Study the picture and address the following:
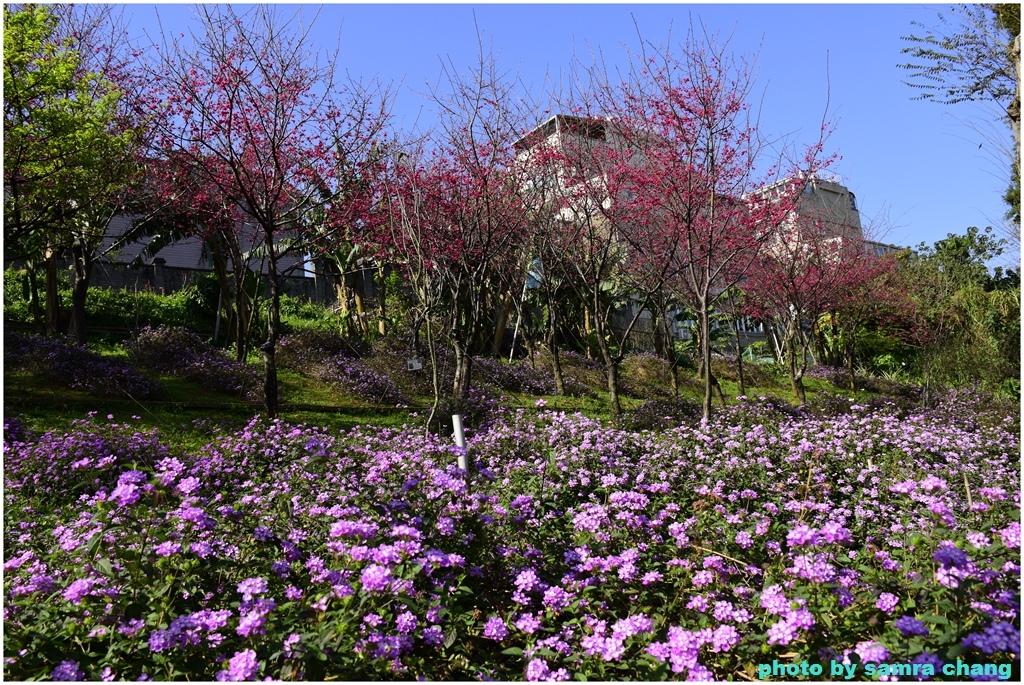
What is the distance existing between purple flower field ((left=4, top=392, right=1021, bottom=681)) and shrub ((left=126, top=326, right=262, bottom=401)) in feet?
16.3

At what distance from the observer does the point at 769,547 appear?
3.17m

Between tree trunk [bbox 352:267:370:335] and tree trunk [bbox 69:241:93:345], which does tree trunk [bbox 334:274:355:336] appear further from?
tree trunk [bbox 69:241:93:345]

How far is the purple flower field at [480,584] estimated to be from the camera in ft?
7.98

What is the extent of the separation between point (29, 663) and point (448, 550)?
5.26ft

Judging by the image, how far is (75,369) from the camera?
8.71m

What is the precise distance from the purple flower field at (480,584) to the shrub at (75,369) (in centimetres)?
409

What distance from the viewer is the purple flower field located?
7.98ft

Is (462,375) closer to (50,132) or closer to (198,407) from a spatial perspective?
(198,407)

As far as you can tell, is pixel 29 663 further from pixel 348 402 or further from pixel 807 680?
pixel 348 402

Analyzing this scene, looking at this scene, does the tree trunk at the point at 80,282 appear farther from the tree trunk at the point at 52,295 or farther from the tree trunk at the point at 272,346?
the tree trunk at the point at 272,346

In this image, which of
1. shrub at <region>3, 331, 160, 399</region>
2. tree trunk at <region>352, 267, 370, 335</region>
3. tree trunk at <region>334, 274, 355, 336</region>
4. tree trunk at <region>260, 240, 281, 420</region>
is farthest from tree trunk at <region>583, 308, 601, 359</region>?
shrub at <region>3, 331, 160, 399</region>

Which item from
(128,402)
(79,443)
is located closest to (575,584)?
(79,443)

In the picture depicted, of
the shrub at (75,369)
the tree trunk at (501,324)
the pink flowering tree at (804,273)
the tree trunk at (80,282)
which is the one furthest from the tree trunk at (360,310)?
the pink flowering tree at (804,273)

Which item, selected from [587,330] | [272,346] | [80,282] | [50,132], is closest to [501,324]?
[587,330]
